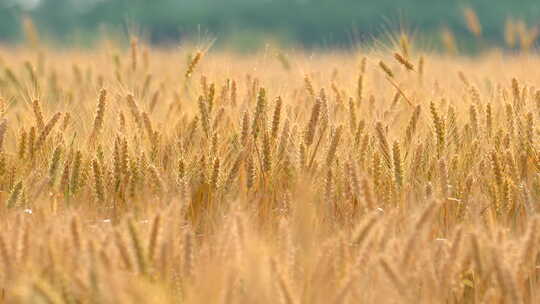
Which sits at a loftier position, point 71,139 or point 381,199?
point 71,139

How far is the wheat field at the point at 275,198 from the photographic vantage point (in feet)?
4.30

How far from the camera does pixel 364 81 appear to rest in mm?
2680

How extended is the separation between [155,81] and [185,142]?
2.21 m

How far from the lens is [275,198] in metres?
2.13

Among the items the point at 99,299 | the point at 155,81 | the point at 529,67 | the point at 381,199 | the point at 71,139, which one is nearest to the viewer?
the point at 99,299

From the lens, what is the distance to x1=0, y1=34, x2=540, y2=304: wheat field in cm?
131

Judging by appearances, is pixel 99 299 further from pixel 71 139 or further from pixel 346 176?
pixel 71 139

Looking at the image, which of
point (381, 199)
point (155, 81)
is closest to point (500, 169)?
point (381, 199)

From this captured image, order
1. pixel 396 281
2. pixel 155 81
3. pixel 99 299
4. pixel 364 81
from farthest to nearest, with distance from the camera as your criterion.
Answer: pixel 155 81, pixel 364 81, pixel 396 281, pixel 99 299

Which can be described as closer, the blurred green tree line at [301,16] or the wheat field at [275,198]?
the wheat field at [275,198]

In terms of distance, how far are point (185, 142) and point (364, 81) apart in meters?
0.75

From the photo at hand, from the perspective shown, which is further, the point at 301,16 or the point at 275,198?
the point at 301,16

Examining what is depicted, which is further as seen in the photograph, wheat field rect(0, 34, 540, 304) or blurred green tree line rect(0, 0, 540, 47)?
blurred green tree line rect(0, 0, 540, 47)

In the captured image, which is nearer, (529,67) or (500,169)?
(500,169)
